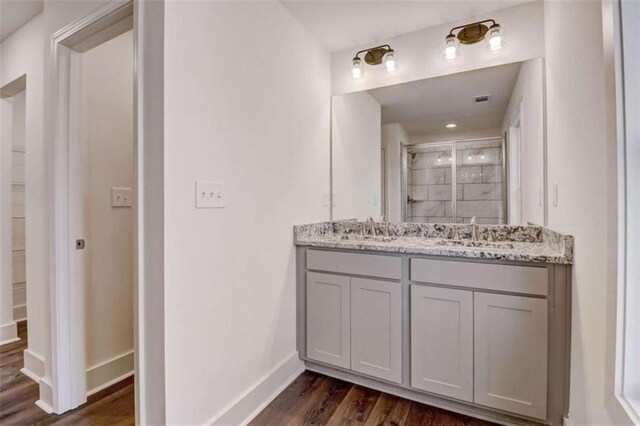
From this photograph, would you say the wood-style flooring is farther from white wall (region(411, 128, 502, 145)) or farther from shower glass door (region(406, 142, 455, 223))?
white wall (region(411, 128, 502, 145))

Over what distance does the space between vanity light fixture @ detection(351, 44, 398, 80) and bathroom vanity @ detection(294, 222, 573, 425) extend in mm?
1217

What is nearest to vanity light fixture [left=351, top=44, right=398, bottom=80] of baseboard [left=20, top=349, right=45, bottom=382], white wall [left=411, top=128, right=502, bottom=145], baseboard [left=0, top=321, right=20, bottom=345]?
white wall [left=411, top=128, right=502, bottom=145]

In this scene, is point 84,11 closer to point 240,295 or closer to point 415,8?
point 240,295

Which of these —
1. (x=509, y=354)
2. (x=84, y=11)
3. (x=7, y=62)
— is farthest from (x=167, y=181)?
(x=7, y=62)

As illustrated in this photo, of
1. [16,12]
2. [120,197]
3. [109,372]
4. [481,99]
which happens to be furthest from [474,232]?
[16,12]

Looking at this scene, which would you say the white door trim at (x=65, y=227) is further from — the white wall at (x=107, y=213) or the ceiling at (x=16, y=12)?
the ceiling at (x=16, y=12)

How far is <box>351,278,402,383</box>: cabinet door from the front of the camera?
1.75m

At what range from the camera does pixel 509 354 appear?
4.85 feet

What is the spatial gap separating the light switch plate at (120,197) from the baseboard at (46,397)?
42.5 inches

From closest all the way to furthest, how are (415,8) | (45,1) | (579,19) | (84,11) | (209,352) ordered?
1. (579,19)
2. (209,352)
3. (84,11)
4. (45,1)
5. (415,8)

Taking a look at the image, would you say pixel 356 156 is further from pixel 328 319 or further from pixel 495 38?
pixel 328 319

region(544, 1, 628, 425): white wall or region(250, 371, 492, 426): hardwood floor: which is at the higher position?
region(544, 1, 628, 425): white wall

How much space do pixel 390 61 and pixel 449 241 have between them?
1.35 metres

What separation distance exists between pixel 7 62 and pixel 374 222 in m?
3.06
